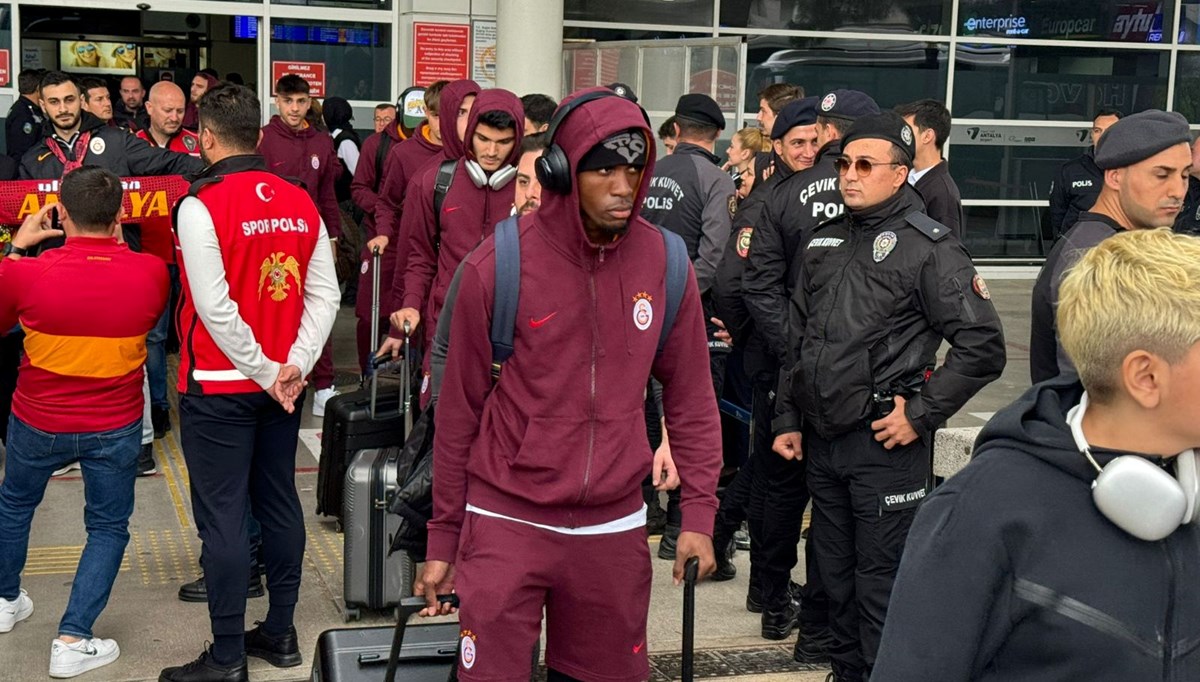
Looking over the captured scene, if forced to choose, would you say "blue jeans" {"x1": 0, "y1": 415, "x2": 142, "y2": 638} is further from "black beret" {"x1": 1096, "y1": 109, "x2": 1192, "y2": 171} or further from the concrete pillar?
the concrete pillar

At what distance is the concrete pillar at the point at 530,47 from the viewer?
13.1 m

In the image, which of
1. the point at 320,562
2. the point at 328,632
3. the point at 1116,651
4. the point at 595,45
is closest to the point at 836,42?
the point at 595,45

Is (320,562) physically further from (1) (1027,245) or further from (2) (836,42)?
(1) (1027,245)

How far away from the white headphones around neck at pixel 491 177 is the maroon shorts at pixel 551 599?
9.98 feet

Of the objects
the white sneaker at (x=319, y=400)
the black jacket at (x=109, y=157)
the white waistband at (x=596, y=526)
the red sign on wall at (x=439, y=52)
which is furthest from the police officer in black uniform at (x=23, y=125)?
the white waistband at (x=596, y=526)

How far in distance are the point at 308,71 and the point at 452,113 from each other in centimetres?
736

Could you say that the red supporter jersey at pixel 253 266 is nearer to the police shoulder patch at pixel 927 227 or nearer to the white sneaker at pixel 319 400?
the police shoulder patch at pixel 927 227

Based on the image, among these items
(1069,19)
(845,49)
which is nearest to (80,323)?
(845,49)

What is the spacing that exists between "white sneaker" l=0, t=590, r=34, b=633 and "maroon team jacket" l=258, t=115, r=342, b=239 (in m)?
4.49

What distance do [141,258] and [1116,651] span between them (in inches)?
161

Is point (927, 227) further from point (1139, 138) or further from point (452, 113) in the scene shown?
point (452, 113)

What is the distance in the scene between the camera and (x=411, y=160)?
28.7ft

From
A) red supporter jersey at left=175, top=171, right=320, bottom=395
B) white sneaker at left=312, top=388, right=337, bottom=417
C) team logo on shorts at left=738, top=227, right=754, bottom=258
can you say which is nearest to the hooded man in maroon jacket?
white sneaker at left=312, top=388, right=337, bottom=417

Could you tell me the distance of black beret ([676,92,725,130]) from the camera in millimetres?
7125
